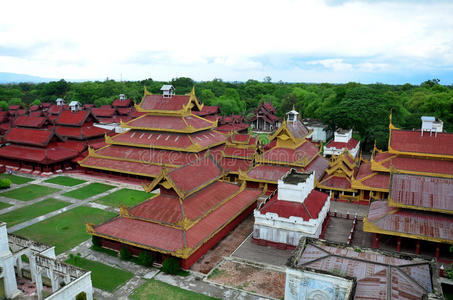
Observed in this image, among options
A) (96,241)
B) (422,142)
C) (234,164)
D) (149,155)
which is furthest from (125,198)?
(422,142)

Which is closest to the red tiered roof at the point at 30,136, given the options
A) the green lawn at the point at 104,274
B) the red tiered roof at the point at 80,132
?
the red tiered roof at the point at 80,132

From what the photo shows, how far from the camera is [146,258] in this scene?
62.1 ft

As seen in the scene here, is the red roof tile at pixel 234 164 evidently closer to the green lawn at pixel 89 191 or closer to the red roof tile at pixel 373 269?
the green lawn at pixel 89 191

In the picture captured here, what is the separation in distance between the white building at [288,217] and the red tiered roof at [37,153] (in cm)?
2837

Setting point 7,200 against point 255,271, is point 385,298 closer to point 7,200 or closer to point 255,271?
point 255,271

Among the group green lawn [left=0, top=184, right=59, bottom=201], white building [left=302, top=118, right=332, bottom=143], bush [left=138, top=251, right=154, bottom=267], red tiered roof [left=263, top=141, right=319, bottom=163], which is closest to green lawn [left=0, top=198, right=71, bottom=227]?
green lawn [left=0, top=184, right=59, bottom=201]

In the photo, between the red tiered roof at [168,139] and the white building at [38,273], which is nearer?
the white building at [38,273]

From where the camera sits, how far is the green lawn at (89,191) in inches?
1243

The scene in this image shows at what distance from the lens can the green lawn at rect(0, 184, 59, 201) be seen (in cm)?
3112

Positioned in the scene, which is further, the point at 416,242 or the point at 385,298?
the point at 416,242

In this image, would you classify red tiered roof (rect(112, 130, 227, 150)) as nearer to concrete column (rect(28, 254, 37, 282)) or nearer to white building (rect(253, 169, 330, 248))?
white building (rect(253, 169, 330, 248))

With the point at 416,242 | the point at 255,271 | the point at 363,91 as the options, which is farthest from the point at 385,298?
the point at 363,91

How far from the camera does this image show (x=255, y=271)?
1911cm

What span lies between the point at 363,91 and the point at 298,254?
45.3 meters
